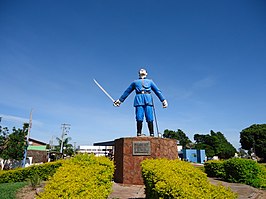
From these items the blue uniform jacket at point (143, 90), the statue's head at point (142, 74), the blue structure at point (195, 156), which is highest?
the statue's head at point (142, 74)

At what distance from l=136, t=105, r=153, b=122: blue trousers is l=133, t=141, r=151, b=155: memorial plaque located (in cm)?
94

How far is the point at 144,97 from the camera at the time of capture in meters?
7.80

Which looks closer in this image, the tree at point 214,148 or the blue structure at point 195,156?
the blue structure at point 195,156

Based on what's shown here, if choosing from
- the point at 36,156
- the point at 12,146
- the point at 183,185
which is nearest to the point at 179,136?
the point at 36,156

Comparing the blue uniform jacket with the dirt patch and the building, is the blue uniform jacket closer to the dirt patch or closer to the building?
the dirt patch

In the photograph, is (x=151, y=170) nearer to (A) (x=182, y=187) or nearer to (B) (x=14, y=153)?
(A) (x=182, y=187)

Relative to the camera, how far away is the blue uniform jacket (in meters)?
7.78

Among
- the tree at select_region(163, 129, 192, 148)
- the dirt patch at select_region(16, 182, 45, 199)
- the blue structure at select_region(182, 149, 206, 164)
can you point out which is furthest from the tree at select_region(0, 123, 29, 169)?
the tree at select_region(163, 129, 192, 148)

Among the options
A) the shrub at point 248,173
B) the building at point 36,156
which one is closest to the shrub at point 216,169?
the shrub at point 248,173

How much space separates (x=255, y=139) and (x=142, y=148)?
4585 cm

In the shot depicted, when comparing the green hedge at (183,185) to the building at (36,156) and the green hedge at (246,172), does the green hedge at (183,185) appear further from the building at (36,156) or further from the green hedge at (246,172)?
the building at (36,156)

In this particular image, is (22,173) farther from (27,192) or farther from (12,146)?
(12,146)

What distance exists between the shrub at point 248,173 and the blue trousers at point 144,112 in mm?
3898

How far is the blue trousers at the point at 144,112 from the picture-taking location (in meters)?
7.69
